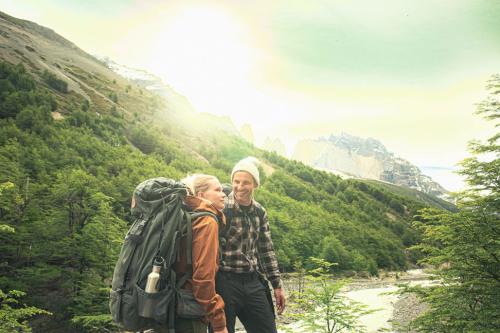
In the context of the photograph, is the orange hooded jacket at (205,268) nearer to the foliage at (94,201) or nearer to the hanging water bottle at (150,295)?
the hanging water bottle at (150,295)

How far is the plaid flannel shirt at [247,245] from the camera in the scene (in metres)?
3.43

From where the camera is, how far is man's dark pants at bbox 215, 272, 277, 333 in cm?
335

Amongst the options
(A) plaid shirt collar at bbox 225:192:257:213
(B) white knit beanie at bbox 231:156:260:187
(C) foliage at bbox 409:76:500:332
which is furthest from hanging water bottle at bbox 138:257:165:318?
(C) foliage at bbox 409:76:500:332

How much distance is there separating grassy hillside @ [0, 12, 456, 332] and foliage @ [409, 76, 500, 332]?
8.51 m

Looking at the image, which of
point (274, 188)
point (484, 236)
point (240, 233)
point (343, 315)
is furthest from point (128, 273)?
point (274, 188)

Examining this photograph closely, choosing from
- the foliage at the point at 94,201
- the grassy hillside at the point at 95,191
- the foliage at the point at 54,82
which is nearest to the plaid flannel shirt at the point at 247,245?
the foliage at the point at 94,201

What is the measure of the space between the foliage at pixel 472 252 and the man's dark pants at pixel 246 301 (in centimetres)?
382

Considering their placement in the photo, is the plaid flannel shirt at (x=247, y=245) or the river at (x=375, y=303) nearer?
the plaid flannel shirt at (x=247, y=245)

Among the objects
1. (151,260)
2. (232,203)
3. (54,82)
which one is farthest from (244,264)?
(54,82)

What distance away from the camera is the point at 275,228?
1630 inches

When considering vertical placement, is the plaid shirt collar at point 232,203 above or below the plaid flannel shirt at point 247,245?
above

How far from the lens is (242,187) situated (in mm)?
3607

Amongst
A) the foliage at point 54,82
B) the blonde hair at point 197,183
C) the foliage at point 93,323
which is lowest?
the foliage at point 93,323

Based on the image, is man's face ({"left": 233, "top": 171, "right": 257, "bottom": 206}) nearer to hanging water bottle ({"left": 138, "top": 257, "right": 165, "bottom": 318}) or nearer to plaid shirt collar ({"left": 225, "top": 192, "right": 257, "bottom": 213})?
plaid shirt collar ({"left": 225, "top": 192, "right": 257, "bottom": 213})
